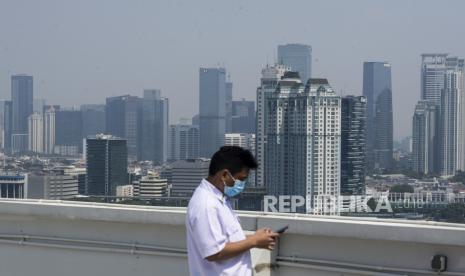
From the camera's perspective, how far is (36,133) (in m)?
46.2

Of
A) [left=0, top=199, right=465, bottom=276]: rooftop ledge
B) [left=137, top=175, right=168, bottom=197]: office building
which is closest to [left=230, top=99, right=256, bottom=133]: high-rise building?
[left=137, top=175, right=168, bottom=197]: office building

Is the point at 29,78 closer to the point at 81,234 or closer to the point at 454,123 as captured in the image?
the point at 454,123

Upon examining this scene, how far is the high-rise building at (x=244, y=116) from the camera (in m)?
45.8

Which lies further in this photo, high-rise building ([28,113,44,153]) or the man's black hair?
high-rise building ([28,113,44,153])

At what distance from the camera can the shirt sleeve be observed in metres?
2.97

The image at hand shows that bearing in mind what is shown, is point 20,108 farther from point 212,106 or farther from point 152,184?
point 152,184

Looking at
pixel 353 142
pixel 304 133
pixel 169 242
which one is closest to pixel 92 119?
pixel 304 133

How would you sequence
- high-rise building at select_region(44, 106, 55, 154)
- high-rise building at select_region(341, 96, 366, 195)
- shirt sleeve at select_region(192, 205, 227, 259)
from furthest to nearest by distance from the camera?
1. high-rise building at select_region(44, 106, 55, 154)
2. high-rise building at select_region(341, 96, 366, 195)
3. shirt sleeve at select_region(192, 205, 227, 259)

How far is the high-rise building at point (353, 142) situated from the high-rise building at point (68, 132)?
15535 mm

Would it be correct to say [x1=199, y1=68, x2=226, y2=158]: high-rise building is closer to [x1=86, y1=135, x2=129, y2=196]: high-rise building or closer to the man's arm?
[x1=86, y1=135, x2=129, y2=196]: high-rise building

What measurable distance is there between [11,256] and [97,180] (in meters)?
38.3

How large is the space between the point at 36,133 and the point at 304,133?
53.0 feet

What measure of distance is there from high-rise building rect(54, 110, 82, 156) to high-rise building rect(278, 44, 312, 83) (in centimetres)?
1508

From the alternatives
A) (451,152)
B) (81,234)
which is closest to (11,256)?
(81,234)
